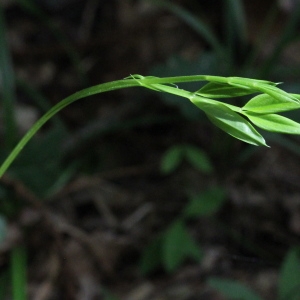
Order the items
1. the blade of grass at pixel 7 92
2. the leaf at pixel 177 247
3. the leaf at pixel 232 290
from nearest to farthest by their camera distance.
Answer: the leaf at pixel 232 290 < the leaf at pixel 177 247 < the blade of grass at pixel 7 92

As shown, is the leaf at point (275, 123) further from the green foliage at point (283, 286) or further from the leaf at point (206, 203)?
the leaf at point (206, 203)

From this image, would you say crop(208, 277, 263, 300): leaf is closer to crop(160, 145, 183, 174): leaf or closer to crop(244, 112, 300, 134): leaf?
crop(160, 145, 183, 174): leaf

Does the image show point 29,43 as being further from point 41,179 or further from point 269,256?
point 269,256

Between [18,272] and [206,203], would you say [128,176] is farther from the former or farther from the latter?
[18,272]

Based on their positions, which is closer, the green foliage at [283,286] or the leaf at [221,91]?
the leaf at [221,91]

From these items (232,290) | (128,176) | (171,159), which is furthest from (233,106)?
(128,176)

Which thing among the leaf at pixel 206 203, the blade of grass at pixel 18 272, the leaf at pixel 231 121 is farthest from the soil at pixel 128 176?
the leaf at pixel 231 121
